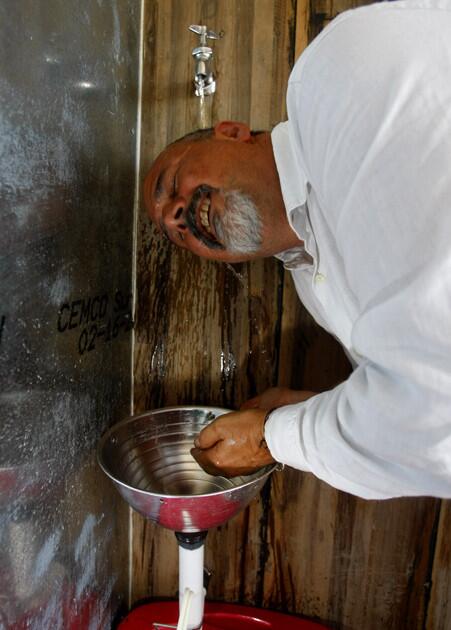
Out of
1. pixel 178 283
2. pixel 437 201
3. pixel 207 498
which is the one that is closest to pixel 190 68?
pixel 178 283

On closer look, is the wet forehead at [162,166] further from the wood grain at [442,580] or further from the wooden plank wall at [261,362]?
the wood grain at [442,580]

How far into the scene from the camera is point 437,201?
61cm

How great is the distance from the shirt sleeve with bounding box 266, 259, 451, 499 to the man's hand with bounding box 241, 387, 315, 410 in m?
0.42

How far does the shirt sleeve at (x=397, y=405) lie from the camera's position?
62cm

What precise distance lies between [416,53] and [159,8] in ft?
2.98

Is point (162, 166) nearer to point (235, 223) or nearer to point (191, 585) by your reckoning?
point (235, 223)

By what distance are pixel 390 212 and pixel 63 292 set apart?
0.62 meters

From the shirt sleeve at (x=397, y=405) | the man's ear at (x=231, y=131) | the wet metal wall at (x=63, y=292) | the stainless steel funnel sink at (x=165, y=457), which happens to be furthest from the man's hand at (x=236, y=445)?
the man's ear at (x=231, y=131)

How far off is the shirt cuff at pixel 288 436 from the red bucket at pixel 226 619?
2.35ft

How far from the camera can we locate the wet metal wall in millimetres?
780

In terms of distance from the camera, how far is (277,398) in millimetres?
1269

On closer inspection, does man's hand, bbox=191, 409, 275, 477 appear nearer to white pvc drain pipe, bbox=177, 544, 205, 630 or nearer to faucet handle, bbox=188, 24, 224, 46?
white pvc drain pipe, bbox=177, 544, 205, 630

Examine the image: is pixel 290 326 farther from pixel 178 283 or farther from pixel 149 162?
pixel 149 162

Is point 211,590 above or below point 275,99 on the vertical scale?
below
